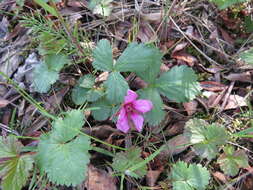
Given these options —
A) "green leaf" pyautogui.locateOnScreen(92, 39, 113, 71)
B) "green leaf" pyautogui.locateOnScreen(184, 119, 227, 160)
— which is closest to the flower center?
"green leaf" pyautogui.locateOnScreen(92, 39, 113, 71)

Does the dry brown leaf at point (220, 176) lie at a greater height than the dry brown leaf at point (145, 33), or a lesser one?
lesser

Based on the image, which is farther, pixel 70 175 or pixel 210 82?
pixel 210 82

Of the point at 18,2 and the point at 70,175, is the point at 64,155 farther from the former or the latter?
the point at 18,2

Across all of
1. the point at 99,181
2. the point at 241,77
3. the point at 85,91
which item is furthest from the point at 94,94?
the point at 241,77

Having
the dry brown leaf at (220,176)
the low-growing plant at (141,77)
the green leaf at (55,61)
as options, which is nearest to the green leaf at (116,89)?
the low-growing plant at (141,77)

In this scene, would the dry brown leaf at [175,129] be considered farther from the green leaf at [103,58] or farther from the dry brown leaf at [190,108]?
the green leaf at [103,58]

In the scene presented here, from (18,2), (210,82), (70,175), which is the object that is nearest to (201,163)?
(210,82)
